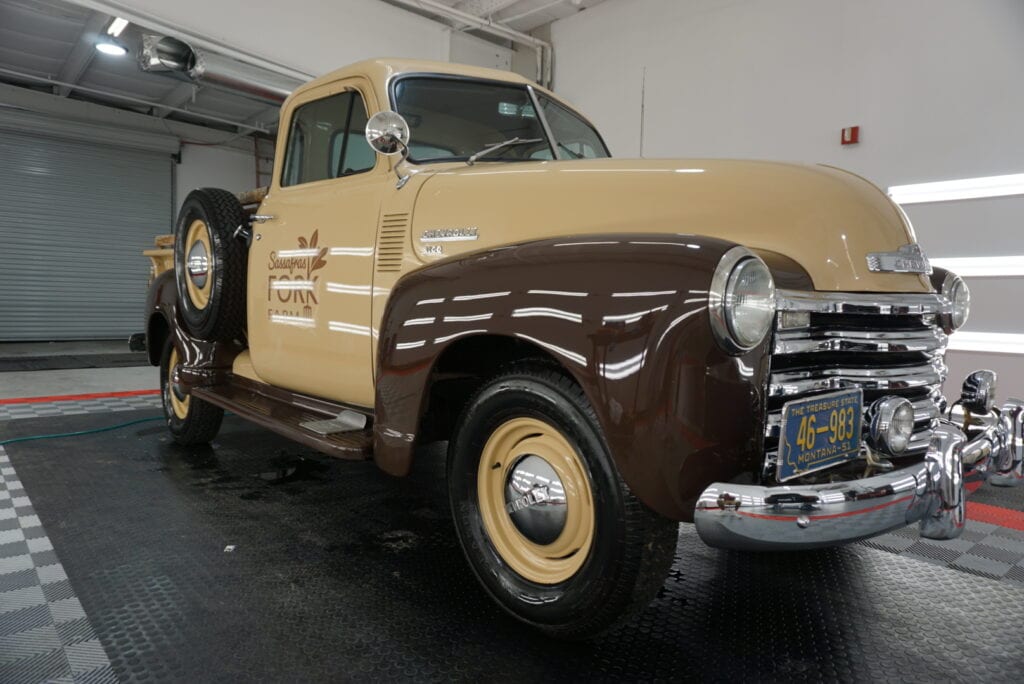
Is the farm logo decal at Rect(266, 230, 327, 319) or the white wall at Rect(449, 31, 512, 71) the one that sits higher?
the white wall at Rect(449, 31, 512, 71)

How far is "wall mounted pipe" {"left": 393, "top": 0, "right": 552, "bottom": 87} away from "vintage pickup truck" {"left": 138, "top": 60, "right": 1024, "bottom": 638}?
5.47m

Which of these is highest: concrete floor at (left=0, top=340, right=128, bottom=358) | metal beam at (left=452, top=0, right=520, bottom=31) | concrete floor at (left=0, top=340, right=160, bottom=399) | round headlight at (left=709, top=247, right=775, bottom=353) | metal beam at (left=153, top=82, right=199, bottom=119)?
metal beam at (left=452, top=0, right=520, bottom=31)

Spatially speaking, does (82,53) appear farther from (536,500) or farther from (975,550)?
(975,550)

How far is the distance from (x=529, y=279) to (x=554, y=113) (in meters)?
1.44

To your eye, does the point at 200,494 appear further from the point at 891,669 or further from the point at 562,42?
the point at 562,42

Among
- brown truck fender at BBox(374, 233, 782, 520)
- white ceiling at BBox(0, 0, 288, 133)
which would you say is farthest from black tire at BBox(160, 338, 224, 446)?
white ceiling at BBox(0, 0, 288, 133)

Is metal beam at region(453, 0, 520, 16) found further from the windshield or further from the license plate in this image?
the license plate

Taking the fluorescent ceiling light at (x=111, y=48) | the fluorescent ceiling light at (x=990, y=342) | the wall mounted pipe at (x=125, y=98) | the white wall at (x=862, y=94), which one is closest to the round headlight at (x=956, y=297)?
the white wall at (x=862, y=94)

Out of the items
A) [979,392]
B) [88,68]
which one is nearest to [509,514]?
[979,392]

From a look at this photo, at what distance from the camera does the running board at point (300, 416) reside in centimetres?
217

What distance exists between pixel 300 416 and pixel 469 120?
1336 millimetres

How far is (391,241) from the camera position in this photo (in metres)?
2.29

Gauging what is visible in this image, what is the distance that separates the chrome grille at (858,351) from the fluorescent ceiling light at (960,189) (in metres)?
3.53

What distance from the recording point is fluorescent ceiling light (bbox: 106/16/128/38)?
656 cm
